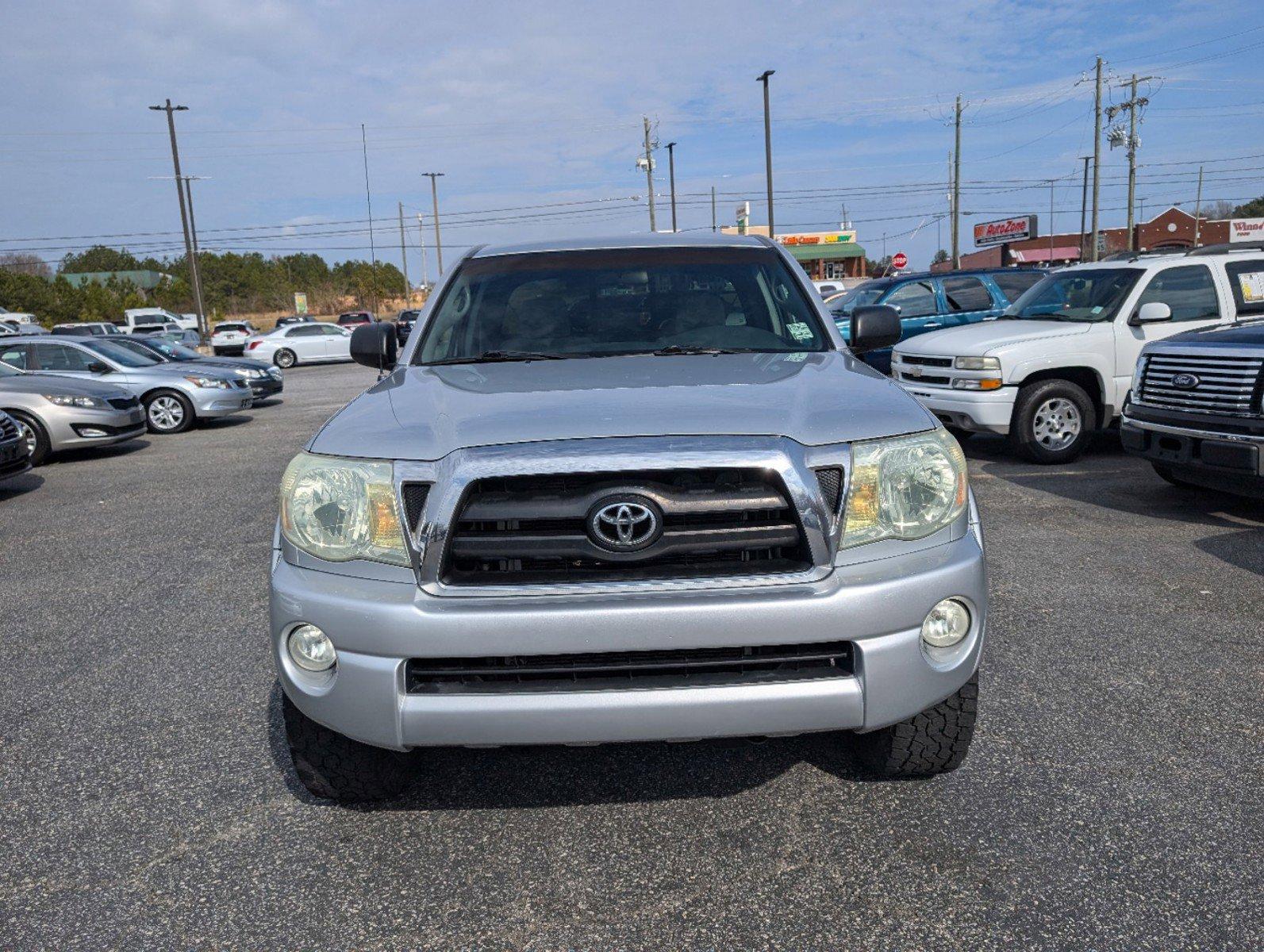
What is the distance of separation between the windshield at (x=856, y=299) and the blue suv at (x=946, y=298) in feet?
0.65

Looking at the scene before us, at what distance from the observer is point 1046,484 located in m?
8.35

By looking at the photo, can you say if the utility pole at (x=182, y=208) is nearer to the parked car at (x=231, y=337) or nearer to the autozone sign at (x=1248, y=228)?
the parked car at (x=231, y=337)

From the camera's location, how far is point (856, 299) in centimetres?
1562

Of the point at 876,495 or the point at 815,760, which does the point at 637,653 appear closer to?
the point at 876,495

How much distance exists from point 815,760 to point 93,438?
441 inches

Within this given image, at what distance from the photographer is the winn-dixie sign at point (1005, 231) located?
238ft

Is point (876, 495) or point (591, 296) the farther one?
point (591, 296)

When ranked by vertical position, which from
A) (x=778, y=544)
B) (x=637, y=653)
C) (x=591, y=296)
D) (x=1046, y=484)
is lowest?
(x=1046, y=484)

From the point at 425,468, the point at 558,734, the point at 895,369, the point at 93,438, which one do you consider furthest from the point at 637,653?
the point at 93,438

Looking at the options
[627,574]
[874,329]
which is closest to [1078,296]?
[874,329]

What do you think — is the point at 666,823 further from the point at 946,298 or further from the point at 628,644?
the point at 946,298

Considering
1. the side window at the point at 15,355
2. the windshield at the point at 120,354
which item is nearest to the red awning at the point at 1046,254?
the windshield at the point at 120,354

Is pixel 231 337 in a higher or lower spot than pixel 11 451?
lower

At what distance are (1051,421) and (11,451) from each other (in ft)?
31.0
